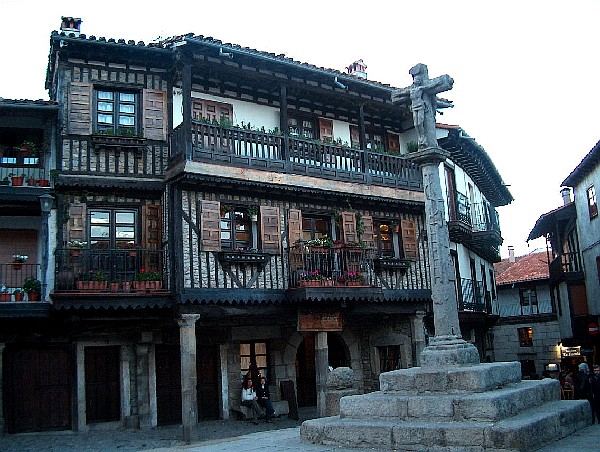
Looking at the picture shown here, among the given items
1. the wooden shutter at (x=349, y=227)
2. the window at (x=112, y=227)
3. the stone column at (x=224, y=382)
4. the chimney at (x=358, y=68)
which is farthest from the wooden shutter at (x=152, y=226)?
the chimney at (x=358, y=68)

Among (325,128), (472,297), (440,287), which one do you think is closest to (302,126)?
(325,128)

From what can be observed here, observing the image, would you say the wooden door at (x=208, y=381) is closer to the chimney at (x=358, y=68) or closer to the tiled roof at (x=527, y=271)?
the chimney at (x=358, y=68)

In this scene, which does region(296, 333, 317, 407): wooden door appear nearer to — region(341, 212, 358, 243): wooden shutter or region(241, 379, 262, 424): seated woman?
region(241, 379, 262, 424): seated woman

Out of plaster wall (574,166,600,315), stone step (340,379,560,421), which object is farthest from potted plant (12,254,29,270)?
plaster wall (574,166,600,315)

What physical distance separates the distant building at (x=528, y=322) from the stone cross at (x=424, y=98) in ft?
90.4

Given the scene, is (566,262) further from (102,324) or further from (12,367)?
(12,367)

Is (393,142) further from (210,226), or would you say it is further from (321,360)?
(210,226)

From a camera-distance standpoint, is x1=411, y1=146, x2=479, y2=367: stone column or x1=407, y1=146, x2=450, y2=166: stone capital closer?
x1=411, y1=146, x2=479, y2=367: stone column

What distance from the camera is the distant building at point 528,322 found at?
36250 millimetres

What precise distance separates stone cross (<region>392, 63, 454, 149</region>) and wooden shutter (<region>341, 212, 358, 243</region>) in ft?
27.4

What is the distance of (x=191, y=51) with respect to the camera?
16453 mm

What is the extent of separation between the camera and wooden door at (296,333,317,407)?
20625mm

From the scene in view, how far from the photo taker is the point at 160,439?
602 inches

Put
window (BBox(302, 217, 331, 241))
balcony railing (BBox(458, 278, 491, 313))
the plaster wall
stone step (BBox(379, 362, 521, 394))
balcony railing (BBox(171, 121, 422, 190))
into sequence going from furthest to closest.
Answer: the plaster wall, balcony railing (BBox(458, 278, 491, 313)), window (BBox(302, 217, 331, 241)), balcony railing (BBox(171, 121, 422, 190)), stone step (BBox(379, 362, 521, 394))
